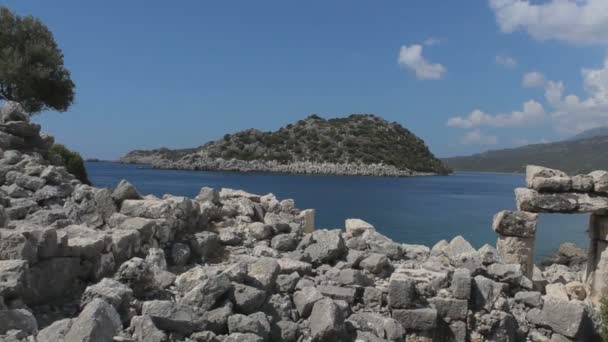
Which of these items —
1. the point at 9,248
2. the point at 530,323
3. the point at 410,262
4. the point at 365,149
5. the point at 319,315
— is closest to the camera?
the point at 9,248

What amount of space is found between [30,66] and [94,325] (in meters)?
25.2

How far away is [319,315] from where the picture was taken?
8.52 m

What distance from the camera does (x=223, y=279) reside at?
25.5ft

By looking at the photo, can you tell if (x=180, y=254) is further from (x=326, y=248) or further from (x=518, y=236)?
(x=518, y=236)

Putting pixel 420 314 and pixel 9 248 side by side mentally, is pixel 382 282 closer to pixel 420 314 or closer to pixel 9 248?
pixel 420 314

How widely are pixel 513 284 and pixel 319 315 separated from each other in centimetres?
566

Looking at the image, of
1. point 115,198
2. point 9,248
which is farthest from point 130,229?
point 9,248

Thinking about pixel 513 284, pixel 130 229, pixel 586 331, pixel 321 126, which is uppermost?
pixel 321 126

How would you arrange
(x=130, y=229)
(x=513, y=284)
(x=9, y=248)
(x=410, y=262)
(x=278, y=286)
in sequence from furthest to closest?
(x=410, y=262) → (x=513, y=284) → (x=130, y=229) → (x=278, y=286) → (x=9, y=248)

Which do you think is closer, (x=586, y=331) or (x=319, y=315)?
(x=319, y=315)

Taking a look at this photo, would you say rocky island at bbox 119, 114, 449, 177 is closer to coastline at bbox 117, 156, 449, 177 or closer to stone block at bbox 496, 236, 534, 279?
coastline at bbox 117, 156, 449, 177

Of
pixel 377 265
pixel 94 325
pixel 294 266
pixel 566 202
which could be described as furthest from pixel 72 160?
pixel 566 202

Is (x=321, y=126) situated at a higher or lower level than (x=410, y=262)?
higher

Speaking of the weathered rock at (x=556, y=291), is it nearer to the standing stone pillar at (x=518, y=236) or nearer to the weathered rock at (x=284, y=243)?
the standing stone pillar at (x=518, y=236)
